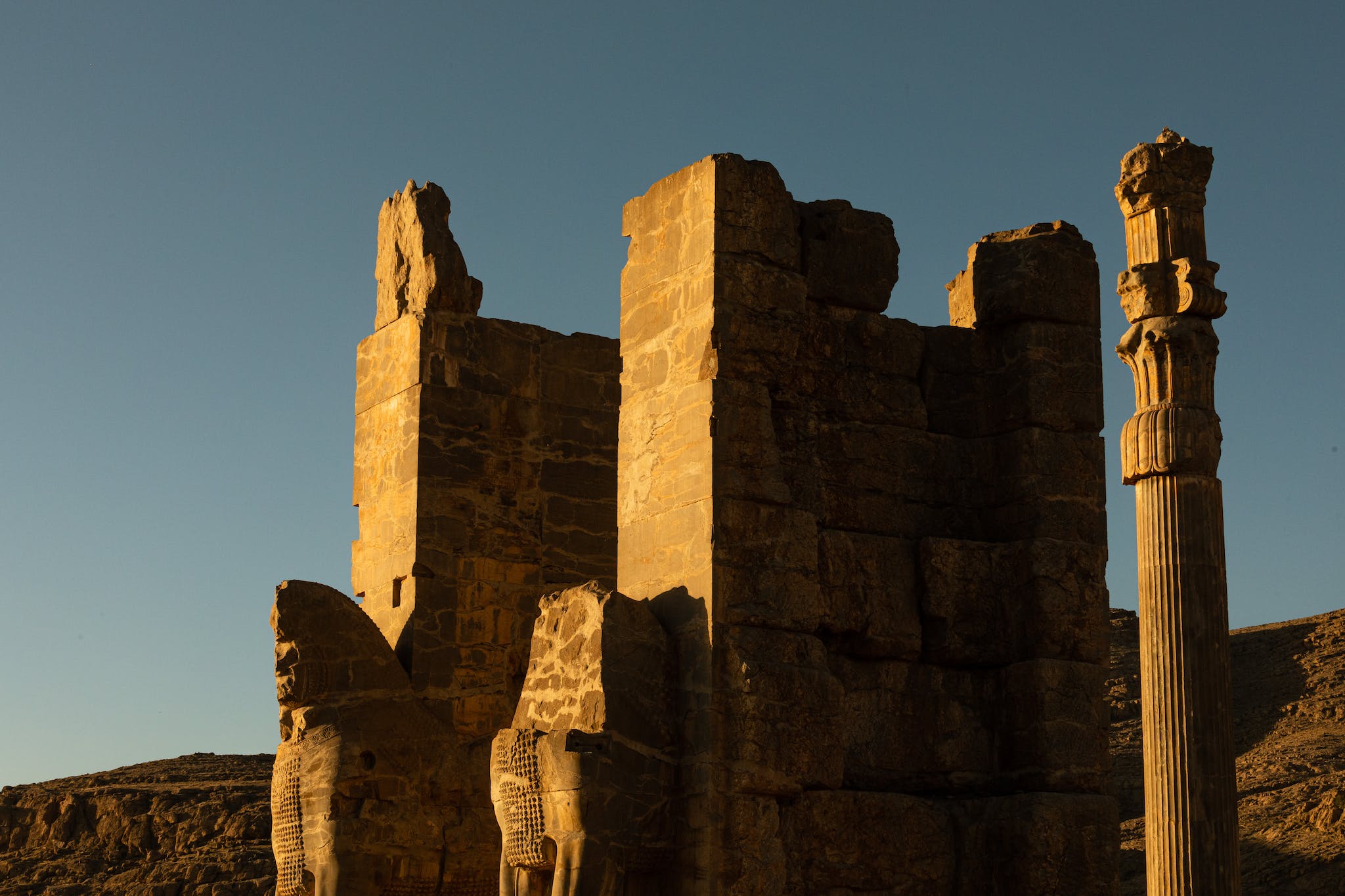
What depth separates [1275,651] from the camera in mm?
26281

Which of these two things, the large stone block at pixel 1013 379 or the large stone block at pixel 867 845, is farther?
the large stone block at pixel 1013 379

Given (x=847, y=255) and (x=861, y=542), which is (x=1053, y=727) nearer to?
(x=861, y=542)

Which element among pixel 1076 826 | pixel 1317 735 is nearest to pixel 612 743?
pixel 1076 826

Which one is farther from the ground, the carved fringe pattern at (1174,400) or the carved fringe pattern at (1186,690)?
the carved fringe pattern at (1174,400)

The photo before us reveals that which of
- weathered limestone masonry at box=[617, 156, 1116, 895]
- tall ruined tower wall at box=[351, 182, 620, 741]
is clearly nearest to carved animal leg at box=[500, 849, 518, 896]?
weathered limestone masonry at box=[617, 156, 1116, 895]

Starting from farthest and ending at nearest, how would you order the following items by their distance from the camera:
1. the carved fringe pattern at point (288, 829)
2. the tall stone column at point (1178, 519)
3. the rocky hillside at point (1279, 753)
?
the rocky hillside at point (1279, 753) → the carved fringe pattern at point (288, 829) → the tall stone column at point (1178, 519)

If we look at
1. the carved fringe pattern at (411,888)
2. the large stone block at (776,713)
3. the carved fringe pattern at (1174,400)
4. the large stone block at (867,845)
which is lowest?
the carved fringe pattern at (411,888)

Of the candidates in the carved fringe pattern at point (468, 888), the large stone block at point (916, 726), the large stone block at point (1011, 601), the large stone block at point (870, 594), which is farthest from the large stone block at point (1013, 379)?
the carved fringe pattern at point (468, 888)

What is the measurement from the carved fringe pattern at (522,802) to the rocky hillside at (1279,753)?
7575mm

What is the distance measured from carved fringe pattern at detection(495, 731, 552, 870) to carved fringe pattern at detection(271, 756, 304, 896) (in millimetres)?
2193

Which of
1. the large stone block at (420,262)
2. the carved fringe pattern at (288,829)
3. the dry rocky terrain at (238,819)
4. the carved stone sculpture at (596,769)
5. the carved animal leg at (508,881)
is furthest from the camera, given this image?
the dry rocky terrain at (238,819)

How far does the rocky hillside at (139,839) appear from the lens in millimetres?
17078

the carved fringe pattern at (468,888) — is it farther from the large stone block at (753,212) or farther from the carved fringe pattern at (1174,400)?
the carved fringe pattern at (1174,400)

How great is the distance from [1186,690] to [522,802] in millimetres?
2692
